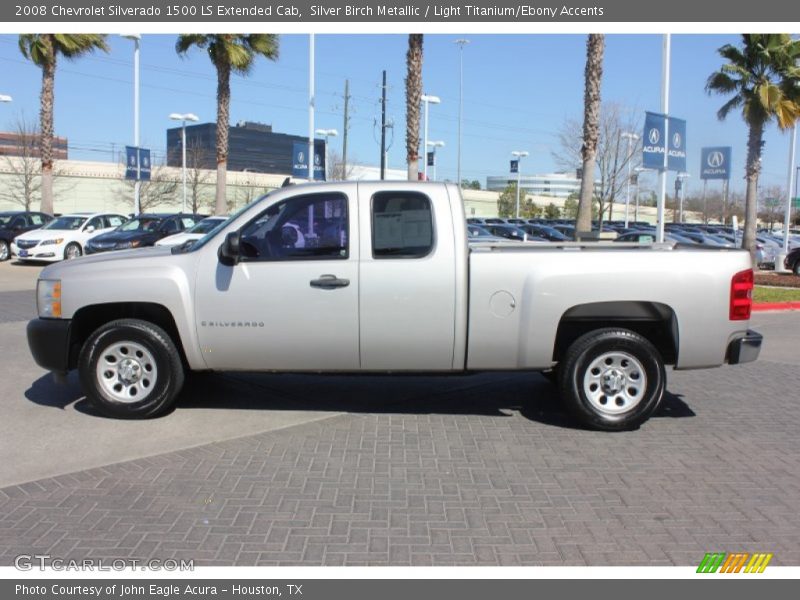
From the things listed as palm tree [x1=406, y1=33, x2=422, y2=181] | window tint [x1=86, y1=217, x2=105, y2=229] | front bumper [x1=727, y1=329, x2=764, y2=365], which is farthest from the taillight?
window tint [x1=86, y1=217, x2=105, y2=229]

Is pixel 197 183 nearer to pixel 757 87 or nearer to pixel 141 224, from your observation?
pixel 141 224

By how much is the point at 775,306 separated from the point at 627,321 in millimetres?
11469

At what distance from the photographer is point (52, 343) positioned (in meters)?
6.35

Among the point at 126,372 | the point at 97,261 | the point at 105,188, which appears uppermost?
the point at 105,188

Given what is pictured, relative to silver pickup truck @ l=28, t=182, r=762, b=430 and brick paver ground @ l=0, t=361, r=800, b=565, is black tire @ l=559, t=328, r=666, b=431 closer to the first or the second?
silver pickup truck @ l=28, t=182, r=762, b=430

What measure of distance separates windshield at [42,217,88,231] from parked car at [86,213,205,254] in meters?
1.56

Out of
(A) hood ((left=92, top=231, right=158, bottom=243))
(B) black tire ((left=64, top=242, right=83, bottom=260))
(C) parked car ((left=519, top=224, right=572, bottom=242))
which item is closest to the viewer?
(A) hood ((left=92, top=231, right=158, bottom=243))

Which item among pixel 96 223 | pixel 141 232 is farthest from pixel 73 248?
pixel 141 232

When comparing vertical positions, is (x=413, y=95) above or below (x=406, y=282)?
above

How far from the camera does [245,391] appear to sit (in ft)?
24.7

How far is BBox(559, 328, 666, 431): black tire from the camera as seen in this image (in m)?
6.20

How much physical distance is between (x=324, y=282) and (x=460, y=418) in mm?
1821

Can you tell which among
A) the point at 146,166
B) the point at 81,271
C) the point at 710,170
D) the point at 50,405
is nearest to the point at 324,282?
the point at 81,271

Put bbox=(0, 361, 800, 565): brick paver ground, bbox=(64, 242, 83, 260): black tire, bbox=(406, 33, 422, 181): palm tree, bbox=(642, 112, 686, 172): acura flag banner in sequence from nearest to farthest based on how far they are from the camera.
→ bbox=(0, 361, 800, 565): brick paver ground
bbox=(642, 112, 686, 172): acura flag banner
bbox=(406, 33, 422, 181): palm tree
bbox=(64, 242, 83, 260): black tire
